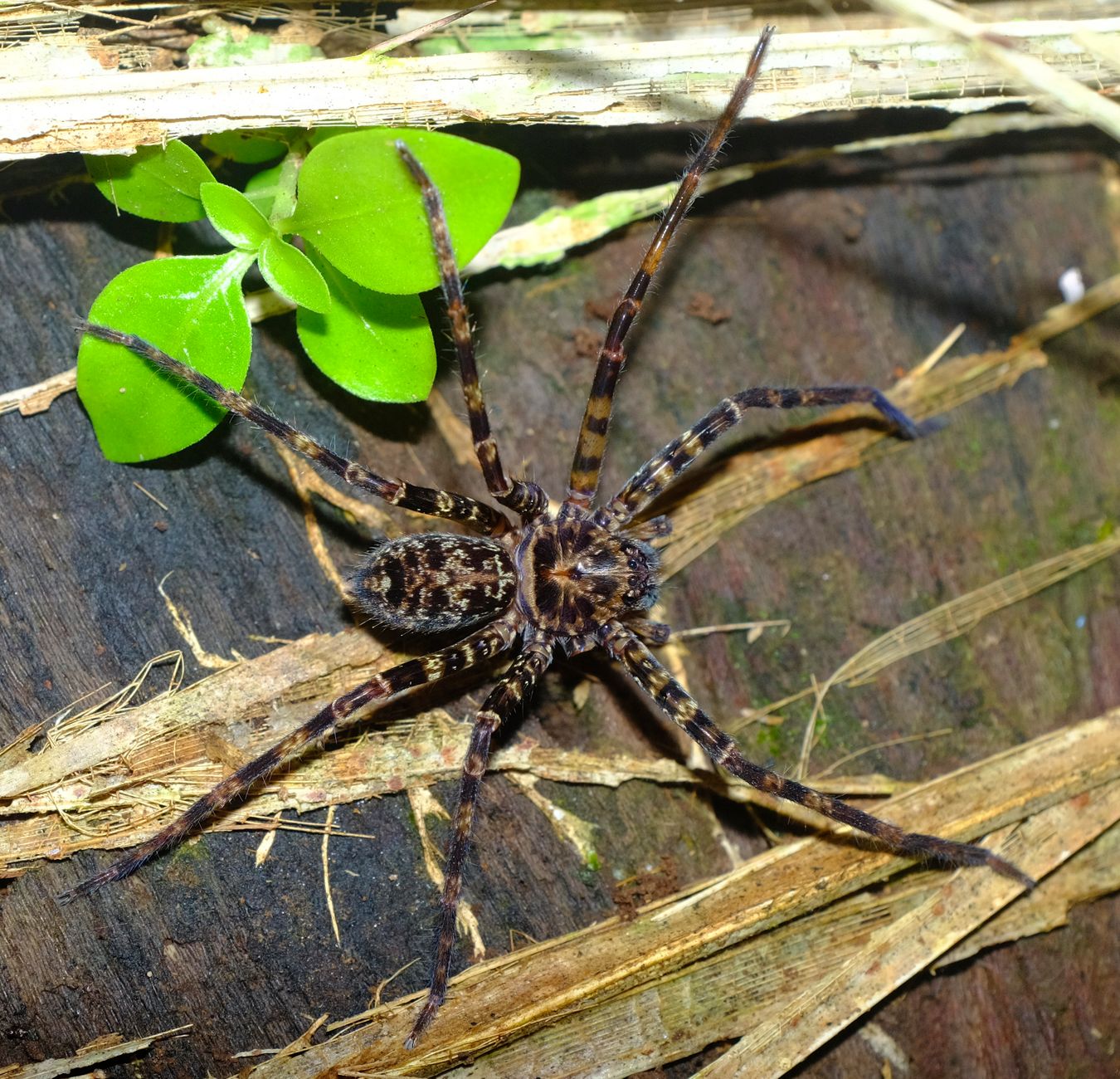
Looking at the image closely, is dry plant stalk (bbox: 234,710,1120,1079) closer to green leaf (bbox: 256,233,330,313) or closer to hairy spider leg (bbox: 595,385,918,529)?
hairy spider leg (bbox: 595,385,918,529)

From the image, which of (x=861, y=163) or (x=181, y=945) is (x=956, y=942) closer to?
(x=181, y=945)

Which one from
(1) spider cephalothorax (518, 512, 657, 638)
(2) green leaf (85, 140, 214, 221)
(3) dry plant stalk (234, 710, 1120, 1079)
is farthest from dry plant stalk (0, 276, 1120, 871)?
(2) green leaf (85, 140, 214, 221)

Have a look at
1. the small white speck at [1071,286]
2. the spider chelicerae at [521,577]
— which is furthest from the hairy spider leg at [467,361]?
the small white speck at [1071,286]

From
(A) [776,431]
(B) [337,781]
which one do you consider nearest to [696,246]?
(A) [776,431]

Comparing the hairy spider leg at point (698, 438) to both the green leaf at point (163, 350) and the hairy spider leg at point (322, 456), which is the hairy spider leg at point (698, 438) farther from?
the green leaf at point (163, 350)

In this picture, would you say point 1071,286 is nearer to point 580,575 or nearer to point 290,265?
point 580,575
